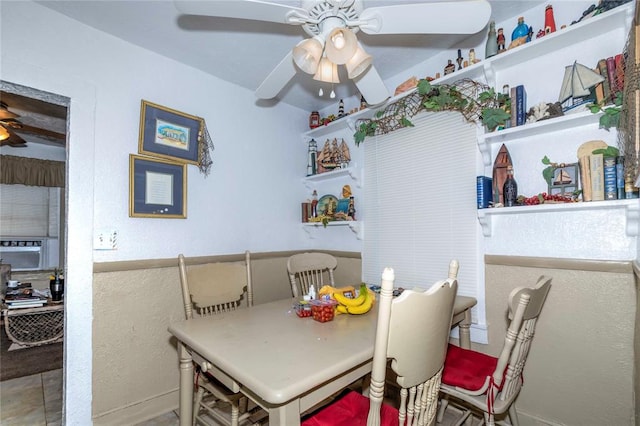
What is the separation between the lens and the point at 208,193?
238 centimetres

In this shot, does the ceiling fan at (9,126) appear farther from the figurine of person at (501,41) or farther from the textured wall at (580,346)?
the textured wall at (580,346)

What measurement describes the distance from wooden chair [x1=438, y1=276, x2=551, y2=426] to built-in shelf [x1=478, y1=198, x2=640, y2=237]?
0.46 meters

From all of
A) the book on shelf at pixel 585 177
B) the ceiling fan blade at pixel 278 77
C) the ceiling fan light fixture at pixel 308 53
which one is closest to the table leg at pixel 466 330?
the book on shelf at pixel 585 177

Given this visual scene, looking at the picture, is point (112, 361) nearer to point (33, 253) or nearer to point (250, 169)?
point (250, 169)

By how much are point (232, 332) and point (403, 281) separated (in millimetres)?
1435

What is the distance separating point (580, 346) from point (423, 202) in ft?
3.89

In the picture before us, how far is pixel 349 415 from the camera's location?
1148 millimetres

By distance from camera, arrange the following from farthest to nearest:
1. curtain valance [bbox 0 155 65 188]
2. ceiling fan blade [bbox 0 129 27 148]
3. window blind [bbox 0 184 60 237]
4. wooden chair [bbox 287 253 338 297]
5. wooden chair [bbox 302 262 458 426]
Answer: window blind [bbox 0 184 60 237], curtain valance [bbox 0 155 65 188], ceiling fan blade [bbox 0 129 27 148], wooden chair [bbox 287 253 338 297], wooden chair [bbox 302 262 458 426]

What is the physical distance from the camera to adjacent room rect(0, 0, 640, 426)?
4.02ft

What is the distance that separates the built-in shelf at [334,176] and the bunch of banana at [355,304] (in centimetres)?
128

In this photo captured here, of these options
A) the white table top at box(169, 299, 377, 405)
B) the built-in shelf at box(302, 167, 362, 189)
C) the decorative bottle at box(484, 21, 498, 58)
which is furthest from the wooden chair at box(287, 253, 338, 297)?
the decorative bottle at box(484, 21, 498, 58)

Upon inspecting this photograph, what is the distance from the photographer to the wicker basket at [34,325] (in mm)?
2760

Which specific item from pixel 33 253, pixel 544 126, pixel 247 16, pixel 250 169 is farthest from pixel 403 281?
pixel 33 253

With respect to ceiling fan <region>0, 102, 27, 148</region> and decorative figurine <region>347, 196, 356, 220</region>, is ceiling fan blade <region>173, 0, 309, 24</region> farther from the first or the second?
ceiling fan <region>0, 102, 27, 148</region>
